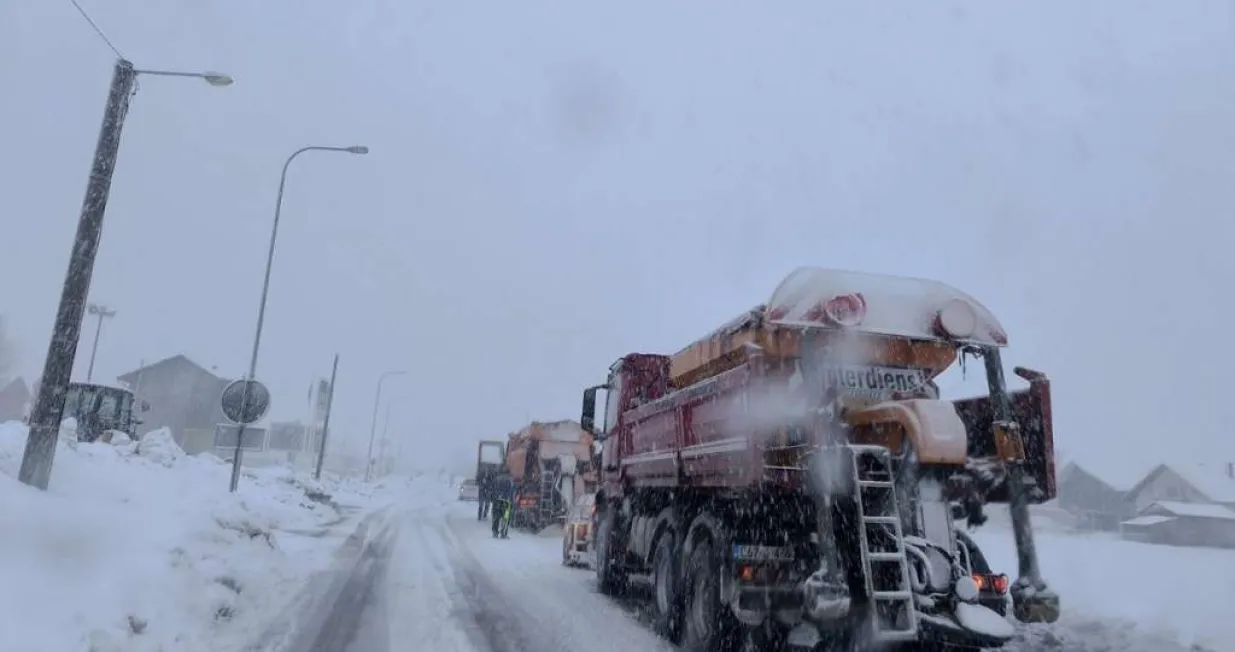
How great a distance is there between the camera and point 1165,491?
34.5 metres

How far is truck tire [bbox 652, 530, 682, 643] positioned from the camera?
26.1 ft

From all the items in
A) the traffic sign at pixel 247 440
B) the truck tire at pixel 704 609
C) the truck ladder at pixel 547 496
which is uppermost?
the traffic sign at pixel 247 440

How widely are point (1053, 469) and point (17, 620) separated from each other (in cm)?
735

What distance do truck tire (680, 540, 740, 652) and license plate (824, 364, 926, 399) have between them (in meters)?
1.83

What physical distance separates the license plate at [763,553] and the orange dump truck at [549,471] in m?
14.5

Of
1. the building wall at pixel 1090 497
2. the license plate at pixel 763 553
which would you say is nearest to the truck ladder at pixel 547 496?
the license plate at pixel 763 553

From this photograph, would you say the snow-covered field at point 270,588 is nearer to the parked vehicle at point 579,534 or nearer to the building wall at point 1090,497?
the parked vehicle at point 579,534

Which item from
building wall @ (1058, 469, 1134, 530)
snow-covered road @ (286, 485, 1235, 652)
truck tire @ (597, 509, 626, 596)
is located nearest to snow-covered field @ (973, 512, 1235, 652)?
snow-covered road @ (286, 485, 1235, 652)

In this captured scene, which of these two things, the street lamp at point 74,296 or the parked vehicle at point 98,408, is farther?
Result: the parked vehicle at point 98,408

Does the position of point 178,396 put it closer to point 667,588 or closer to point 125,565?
point 125,565

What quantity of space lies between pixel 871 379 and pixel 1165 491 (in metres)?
35.1

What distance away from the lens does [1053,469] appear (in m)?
6.50

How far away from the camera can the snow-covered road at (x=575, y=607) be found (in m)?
7.36

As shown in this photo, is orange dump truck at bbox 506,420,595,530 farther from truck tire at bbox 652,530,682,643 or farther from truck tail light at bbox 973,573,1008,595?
truck tail light at bbox 973,573,1008,595
